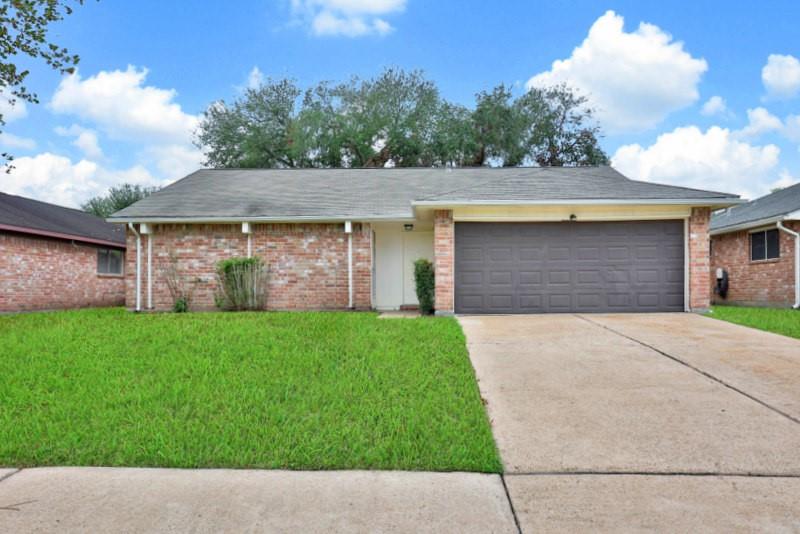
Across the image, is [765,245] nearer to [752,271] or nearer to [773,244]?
[773,244]

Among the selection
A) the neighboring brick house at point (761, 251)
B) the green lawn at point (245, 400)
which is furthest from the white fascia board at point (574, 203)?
the green lawn at point (245, 400)

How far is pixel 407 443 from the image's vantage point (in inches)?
148

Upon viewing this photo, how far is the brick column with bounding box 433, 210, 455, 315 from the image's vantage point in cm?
1044

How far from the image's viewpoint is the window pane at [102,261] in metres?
16.4

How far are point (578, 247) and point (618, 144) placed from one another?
73.7 feet

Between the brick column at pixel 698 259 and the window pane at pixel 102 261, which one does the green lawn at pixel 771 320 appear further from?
the window pane at pixel 102 261

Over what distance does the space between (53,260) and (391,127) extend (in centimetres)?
1883

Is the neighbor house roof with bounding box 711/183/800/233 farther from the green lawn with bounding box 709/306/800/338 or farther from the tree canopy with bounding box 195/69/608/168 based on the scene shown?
the tree canopy with bounding box 195/69/608/168

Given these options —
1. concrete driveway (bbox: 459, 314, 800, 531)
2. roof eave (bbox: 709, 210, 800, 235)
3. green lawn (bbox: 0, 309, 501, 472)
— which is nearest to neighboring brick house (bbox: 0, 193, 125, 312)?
green lawn (bbox: 0, 309, 501, 472)

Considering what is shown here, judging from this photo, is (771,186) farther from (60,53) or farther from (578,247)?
(60,53)

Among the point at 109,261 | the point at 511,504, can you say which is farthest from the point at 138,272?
the point at 511,504

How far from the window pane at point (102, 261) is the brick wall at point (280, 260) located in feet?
16.1

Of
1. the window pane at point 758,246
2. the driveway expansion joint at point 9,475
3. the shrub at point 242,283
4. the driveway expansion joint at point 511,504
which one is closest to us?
the driveway expansion joint at point 511,504

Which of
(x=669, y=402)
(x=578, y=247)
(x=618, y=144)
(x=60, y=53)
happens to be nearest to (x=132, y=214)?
(x=60, y=53)
